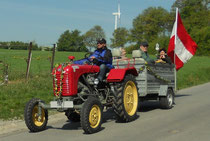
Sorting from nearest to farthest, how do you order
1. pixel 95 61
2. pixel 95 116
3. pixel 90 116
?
pixel 90 116, pixel 95 116, pixel 95 61

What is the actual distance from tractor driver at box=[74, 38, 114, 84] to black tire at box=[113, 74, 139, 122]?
440 mm

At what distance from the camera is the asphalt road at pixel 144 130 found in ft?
21.3

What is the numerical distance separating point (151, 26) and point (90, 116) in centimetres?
7801

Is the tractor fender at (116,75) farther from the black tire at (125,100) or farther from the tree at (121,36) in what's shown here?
the tree at (121,36)

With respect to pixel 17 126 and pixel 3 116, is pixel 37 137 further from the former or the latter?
pixel 3 116

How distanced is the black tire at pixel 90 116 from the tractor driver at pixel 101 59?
0.82 metres

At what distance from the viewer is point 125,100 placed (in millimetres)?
8023

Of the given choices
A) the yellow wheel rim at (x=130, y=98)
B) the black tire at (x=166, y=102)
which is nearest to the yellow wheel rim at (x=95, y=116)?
the yellow wheel rim at (x=130, y=98)

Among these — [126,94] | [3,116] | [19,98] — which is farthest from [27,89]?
[126,94]

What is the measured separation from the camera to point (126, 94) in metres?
8.11

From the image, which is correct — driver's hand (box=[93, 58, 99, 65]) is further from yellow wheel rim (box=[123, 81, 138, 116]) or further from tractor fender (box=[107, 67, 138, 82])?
yellow wheel rim (box=[123, 81, 138, 116])

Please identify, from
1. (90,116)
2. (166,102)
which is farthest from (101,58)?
(166,102)

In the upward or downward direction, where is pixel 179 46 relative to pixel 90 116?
upward

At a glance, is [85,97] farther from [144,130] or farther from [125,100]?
[144,130]
